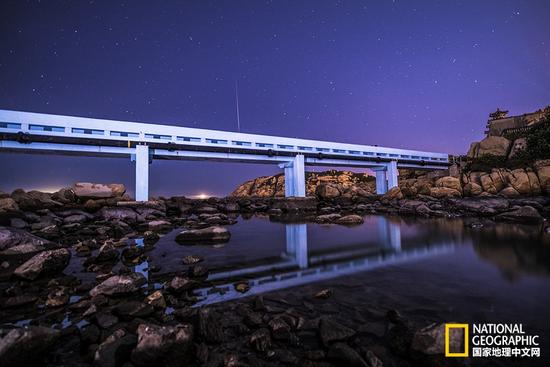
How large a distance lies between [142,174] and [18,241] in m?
14.9

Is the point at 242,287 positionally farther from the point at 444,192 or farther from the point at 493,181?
the point at 493,181

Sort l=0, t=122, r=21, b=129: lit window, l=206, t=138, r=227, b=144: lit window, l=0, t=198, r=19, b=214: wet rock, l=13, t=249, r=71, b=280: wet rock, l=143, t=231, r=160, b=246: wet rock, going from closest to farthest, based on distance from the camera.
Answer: l=13, t=249, r=71, b=280: wet rock
l=143, t=231, r=160, b=246: wet rock
l=0, t=198, r=19, b=214: wet rock
l=0, t=122, r=21, b=129: lit window
l=206, t=138, r=227, b=144: lit window

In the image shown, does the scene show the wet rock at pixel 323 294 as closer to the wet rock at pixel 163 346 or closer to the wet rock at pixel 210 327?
the wet rock at pixel 210 327

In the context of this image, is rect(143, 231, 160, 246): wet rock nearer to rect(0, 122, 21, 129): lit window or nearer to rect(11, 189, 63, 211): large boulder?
rect(11, 189, 63, 211): large boulder

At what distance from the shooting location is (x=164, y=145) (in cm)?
2148

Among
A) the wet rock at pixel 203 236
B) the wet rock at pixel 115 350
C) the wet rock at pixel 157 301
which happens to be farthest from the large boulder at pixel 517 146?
the wet rock at pixel 115 350

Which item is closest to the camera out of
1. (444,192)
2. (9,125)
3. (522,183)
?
(9,125)

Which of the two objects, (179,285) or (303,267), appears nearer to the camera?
(179,285)

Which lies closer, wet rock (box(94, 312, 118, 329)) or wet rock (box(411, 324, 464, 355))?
wet rock (box(411, 324, 464, 355))

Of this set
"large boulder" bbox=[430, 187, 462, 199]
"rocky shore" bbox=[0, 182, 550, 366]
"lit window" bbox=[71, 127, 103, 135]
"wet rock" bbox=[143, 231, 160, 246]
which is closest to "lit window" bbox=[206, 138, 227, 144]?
"lit window" bbox=[71, 127, 103, 135]

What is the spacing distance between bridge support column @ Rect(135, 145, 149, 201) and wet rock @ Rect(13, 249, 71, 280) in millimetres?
16601

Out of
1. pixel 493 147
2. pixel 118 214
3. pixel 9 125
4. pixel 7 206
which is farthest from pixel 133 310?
pixel 493 147

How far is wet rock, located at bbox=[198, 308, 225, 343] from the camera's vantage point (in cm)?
250

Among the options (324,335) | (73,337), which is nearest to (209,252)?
(73,337)
